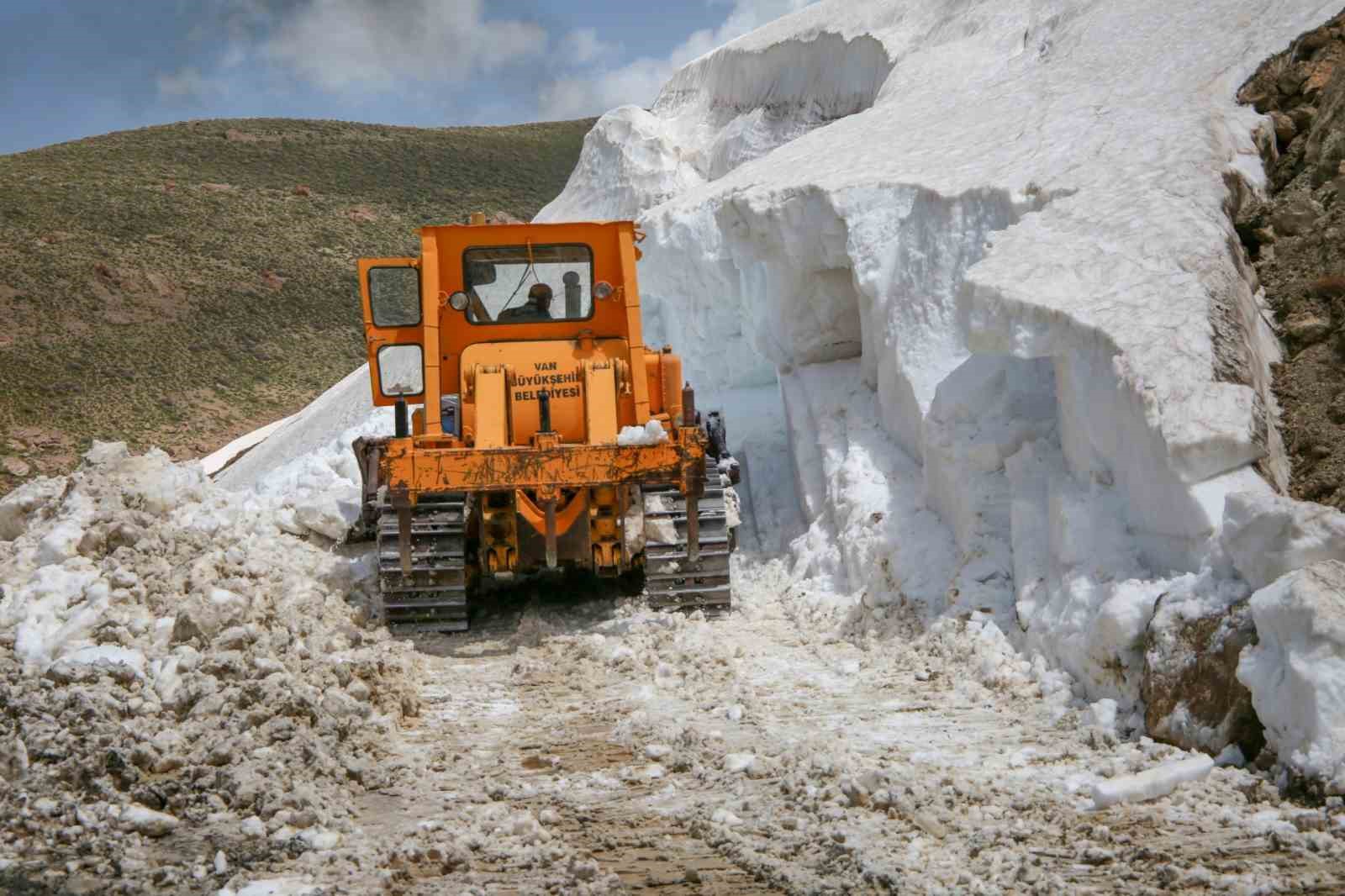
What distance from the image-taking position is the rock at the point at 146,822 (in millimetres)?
4367

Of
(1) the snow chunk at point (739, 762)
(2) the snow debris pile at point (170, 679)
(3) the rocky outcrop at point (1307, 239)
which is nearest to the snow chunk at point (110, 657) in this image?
(2) the snow debris pile at point (170, 679)

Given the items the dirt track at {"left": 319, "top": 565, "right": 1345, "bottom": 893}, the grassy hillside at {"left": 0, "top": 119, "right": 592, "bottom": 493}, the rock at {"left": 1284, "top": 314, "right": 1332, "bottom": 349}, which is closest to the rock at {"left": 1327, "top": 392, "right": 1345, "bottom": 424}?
the rock at {"left": 1284, "top": 314, "right": 1332, "bottom": 349}

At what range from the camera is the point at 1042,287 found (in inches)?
288

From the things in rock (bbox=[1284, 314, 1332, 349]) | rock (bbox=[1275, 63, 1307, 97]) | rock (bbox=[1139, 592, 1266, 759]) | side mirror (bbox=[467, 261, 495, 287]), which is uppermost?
rock (bbox=[1275, 63, 1307, 97])

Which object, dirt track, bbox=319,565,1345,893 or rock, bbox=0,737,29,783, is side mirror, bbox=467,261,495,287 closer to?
dirt track, bbox=319,565,1345,893

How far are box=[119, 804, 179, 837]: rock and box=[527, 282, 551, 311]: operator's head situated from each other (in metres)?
5.25

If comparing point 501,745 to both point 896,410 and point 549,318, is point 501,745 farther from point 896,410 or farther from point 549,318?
point 896,410

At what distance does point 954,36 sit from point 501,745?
458 inches

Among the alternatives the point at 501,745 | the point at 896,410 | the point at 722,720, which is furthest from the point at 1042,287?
the point at 501,745

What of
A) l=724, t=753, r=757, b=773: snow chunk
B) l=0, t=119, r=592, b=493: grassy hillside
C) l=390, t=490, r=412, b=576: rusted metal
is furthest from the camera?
l=0, t=119, r=592, b=493: grassy hillside

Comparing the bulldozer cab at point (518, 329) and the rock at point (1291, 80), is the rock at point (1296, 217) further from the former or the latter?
the bulldozer cab at point (518, 329)

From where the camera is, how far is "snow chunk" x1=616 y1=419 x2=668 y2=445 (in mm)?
7930

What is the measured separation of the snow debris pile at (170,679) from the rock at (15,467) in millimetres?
13312

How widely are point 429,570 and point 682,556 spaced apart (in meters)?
1.58
